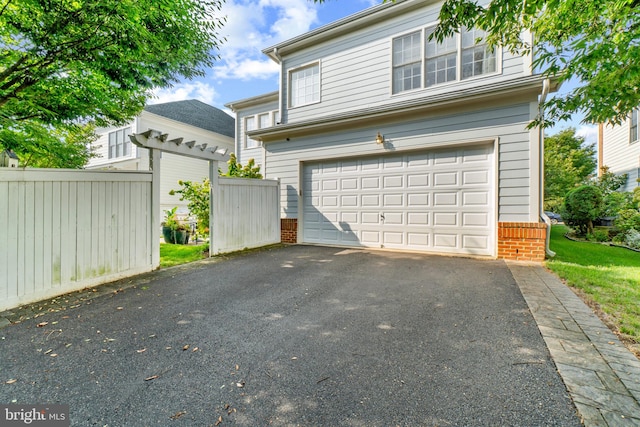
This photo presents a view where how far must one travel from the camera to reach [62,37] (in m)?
4.29

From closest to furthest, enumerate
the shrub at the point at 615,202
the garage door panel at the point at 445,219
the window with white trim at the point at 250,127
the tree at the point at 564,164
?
the garage door panel at the point at 445,219 → the shrub at the point at 615,202 → the window with white trim at the point at 250,127 → the tree at the point at 564,164

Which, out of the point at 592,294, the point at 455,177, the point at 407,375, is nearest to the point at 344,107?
the point at 455,177

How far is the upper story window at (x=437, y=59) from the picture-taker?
263 inches

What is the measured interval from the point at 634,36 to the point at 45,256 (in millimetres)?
6984

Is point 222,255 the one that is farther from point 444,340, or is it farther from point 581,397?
point 581,397

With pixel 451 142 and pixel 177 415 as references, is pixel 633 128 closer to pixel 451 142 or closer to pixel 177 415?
pixel 451 142

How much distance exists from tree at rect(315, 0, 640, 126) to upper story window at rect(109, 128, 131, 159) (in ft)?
59.2

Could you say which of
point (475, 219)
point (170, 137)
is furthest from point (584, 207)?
point (170, 137)

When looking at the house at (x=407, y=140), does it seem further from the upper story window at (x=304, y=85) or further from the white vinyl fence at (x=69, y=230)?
the white vinyl fence at (x=69, y=230)

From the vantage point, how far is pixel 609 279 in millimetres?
4195

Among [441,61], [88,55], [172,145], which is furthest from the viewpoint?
[441,61]

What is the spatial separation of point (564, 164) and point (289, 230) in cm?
2043

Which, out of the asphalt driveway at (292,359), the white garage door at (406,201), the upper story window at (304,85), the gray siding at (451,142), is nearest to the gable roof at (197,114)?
the upper story window at (304,85)

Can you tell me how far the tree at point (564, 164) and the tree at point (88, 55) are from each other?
19733mm
